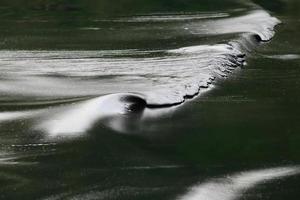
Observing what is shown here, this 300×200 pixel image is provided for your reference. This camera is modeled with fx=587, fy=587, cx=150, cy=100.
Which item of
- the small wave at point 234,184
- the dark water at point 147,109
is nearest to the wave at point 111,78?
the dark water at point 147,109

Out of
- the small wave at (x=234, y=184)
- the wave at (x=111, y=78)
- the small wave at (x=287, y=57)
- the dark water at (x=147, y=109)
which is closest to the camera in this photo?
the small wave at (x=234, y=184)

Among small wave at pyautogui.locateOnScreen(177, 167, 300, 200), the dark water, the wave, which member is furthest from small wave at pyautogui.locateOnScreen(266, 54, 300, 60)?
small wave at pyautogui.locateOnScreen(177, 167, 300, 200)

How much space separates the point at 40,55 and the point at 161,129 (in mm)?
3917

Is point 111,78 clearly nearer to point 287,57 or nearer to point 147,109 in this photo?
point 147,109

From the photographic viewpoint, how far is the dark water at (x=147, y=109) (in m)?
5.31

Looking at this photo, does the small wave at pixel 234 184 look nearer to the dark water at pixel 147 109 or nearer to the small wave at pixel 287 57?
the dark water at pixel 147 109

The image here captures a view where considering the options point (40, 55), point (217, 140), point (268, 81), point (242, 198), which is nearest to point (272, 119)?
point (217, 140)

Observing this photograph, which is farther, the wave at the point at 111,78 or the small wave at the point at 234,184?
the wave at the point at 111,78

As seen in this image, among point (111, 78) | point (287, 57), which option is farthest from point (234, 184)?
point (287, 57)

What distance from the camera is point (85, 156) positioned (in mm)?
5777

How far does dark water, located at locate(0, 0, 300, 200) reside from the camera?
5.31 meters

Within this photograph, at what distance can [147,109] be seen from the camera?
285 inches

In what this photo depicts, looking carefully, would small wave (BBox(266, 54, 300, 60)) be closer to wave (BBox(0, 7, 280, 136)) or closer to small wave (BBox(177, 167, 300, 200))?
wave (BBox(0, 7, 280, 136))

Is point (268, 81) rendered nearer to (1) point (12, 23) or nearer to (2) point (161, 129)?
(2) point (161, 129)
